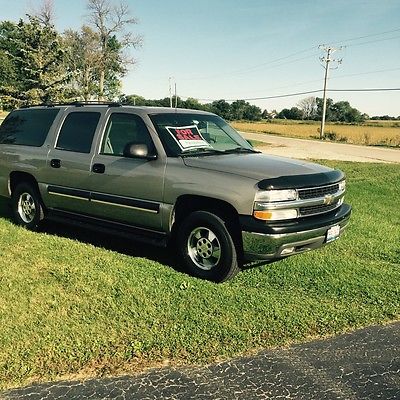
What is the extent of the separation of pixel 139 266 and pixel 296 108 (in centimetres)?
10461

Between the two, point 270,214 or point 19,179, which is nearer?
point 270,214

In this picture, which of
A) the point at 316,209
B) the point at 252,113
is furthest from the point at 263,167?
the point at 252,113

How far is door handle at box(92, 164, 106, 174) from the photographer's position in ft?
17.5

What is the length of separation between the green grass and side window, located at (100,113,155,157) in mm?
1254

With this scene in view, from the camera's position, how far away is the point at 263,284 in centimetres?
455

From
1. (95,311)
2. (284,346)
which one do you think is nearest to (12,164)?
(95,311)

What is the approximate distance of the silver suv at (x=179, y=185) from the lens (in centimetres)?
429

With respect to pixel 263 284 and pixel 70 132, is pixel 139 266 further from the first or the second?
pixel 70 132

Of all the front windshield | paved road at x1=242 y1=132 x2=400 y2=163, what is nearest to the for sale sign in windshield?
the front windshield

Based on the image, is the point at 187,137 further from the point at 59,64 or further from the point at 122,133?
the point at 59,64

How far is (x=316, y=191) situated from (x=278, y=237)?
0.67 metres

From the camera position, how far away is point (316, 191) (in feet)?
14.7

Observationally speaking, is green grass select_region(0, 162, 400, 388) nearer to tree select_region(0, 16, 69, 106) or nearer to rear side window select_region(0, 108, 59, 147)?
rear side window select_region(0, 108, 59, 147)

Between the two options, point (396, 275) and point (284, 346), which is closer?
point (284, 346)
